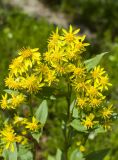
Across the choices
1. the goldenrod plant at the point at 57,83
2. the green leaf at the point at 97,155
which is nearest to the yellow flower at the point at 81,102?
the goldenrod plant at the point at 57,83

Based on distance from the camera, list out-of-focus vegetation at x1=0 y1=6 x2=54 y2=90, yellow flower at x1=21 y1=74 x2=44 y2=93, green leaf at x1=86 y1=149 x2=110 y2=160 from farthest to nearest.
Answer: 1. out-of-focus vegetation at x1=0 y1=6 x2=54 y2=90
2. green leaf at x1=86 y1=149 x2=110 y2=160
3. yellow flower at x1=21 y1=74 x2=44 y2=93

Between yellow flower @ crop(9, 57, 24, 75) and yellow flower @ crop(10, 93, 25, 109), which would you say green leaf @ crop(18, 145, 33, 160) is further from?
yellow flower @ crop(9, 57, 24, 75)

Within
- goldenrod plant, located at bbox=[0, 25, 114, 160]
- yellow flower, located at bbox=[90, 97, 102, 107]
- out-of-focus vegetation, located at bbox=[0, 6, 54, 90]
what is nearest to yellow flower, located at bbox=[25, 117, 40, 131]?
goldenrod plant, located at bbox=[0, 25, 114, 160]

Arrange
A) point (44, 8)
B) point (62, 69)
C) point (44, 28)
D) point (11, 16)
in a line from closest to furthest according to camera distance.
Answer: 1. point (62, 69)
2. point (44, 28)
3. point (11, 16)
4. point (44, 8)

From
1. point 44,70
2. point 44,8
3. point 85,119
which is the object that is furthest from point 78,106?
point 44,8

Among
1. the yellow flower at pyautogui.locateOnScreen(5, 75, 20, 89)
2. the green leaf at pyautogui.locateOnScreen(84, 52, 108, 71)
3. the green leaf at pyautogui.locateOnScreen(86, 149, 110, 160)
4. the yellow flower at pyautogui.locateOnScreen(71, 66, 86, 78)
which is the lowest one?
the green leaf at pyautogui.locateOnScreen(86, 149, 110, 160)

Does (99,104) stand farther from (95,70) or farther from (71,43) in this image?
(71,43)
